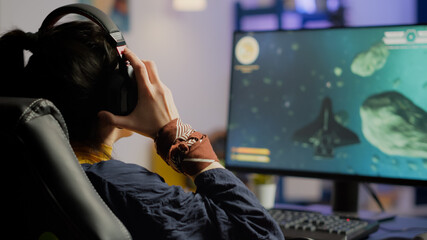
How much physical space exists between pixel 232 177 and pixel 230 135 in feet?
1.84

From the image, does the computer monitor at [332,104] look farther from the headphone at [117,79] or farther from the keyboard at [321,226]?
the headphone at [117,79]

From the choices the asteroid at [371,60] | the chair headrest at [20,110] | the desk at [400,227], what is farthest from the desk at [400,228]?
the chair headrest at [20,110]

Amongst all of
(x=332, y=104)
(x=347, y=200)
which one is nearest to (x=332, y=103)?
(x=332, y=104)

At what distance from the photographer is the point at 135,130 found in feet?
2.80

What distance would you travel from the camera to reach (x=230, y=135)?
139 cm

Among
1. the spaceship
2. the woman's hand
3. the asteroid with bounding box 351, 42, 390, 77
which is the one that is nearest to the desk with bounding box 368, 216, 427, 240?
the spaceship

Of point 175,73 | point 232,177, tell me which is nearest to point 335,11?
point 175,73

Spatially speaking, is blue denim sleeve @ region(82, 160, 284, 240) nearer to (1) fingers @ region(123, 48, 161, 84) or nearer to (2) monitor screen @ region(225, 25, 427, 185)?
(1) fingers @ region(123, 48, 161, 84)

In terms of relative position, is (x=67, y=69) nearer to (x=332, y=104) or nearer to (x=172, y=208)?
(x=172, y=208)

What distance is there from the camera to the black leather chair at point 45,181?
56cm

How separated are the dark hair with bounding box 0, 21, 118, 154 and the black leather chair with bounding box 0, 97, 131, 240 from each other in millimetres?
201

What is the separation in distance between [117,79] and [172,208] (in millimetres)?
227

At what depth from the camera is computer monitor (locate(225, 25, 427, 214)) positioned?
1.21 metres

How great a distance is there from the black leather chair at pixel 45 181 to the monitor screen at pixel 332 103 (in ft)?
2.58
